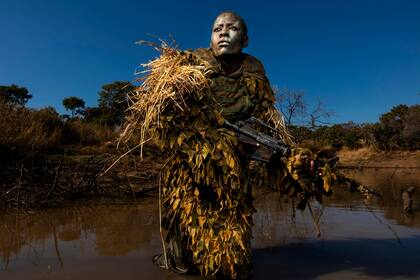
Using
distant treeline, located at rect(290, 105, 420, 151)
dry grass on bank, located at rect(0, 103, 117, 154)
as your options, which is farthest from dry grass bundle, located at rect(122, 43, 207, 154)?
distant treeline, located at rect(290, 105, 420, 151)

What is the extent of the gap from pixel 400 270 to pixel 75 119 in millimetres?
13142

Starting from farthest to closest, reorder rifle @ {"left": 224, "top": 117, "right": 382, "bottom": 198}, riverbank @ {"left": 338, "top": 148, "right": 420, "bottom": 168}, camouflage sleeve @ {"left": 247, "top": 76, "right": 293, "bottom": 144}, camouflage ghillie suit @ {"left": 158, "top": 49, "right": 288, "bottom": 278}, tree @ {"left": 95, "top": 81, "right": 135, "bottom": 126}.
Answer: riverbank @ {"left": 338, "top": 148, "right": 420, "bottom": 168}
tree @ {"left": 95, "top": 81, "right": 135, "bottom": 126}
camouflage sleeve @ {"left": 247, "top": 76, "right": 293, "bottom": 144}
rifle @ {"left": 224, "top": 117, "right": 382, "bottom": 198}
camouflage ghillie suit @ {"left": 158, "top": 49, "right": 288, "bottom": 278}

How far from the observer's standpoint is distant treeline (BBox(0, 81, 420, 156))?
942 cm

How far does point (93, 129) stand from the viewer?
14266 mm

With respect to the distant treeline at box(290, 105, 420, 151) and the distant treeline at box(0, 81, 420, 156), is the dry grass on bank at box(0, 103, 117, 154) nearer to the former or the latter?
the distant treeline at box(0, 81, 420, 156)

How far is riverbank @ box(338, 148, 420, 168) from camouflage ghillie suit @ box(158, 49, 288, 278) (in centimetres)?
1792

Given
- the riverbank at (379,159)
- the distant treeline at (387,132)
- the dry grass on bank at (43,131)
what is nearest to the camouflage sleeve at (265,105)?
the dry grass on bank at (43,131)

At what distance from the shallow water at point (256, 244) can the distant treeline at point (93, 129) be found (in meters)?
1.19

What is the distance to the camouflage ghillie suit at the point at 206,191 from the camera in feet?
10.4

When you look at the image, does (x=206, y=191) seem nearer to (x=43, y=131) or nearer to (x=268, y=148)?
(x=268, y=148)

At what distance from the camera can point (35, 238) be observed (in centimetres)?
500

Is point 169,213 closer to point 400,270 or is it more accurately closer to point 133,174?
point 400,270

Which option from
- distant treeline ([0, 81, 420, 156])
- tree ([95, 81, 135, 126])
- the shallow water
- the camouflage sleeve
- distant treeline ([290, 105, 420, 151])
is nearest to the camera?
the shallow water

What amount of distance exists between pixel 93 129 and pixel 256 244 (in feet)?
35.5
